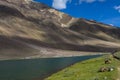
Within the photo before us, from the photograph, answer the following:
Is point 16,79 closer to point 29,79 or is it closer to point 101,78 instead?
point 29,79

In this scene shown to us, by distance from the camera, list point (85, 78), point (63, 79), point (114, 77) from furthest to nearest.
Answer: point (63, 79) → point (85, 78) → point (114, 77)

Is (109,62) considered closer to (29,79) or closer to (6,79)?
(29,79)

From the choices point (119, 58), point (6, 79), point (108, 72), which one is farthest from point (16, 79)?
point (108, 72)

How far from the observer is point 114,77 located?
3356 cm

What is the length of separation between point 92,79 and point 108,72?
3.25m

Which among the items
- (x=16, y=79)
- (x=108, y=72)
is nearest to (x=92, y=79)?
(x=108, y=72)

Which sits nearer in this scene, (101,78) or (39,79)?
(101,78)

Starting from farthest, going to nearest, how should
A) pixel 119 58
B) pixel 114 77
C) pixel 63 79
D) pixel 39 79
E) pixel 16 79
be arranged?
pixel 16 79 → pixel 39 79 → pixel 119 58 → pixel 63 79 → pixel 114 77

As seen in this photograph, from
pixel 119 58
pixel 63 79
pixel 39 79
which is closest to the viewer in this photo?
pixel 63 79

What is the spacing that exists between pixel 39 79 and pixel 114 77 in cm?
3800

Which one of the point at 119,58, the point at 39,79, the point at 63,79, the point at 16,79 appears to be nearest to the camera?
the point at 63,79

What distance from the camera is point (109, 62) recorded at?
1884 inches

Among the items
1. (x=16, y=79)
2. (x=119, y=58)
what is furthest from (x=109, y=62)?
(x=16, y=79)

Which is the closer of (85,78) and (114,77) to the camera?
(114,77)
